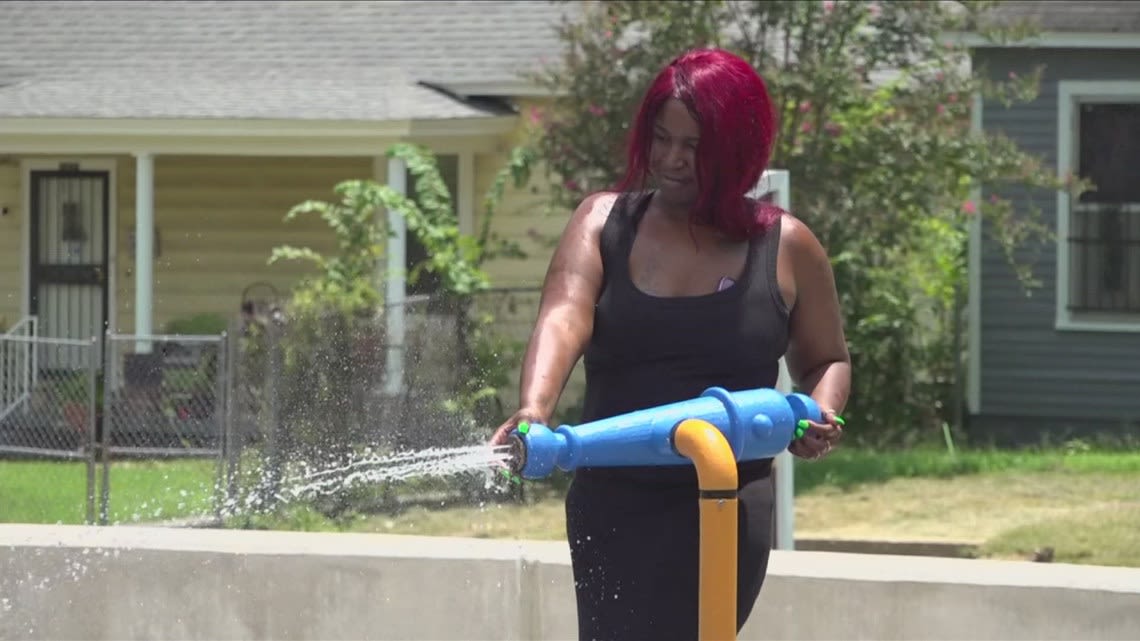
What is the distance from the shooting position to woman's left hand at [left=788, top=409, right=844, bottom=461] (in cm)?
316

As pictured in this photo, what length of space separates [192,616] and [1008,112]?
30.2 ft

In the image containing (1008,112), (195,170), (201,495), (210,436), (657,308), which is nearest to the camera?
(657,308)

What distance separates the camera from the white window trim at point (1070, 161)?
1289cm

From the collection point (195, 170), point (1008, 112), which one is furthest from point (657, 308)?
point (195, 170)

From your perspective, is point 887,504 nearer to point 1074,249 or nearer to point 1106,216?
point 1074,249

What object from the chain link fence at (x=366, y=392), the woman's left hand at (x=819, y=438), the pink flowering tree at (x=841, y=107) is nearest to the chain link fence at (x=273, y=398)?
the chain link fence at (x=366, y=392)

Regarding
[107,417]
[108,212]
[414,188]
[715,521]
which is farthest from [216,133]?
[715,521]

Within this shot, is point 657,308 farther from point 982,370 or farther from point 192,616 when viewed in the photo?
point 982,370

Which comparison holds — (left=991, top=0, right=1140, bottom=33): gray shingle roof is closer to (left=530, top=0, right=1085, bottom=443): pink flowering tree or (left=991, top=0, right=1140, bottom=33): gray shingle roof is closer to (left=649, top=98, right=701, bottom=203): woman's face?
(left=530, top=0, right=1085, bottom=443): pink flowering tree

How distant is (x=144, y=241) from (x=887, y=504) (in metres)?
6.73

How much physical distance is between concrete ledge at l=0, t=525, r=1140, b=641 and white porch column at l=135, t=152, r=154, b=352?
8.97 meters

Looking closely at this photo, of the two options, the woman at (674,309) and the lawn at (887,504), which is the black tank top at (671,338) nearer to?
the woman at (674,309)

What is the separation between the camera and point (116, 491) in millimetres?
10305

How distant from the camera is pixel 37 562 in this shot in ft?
17.7
